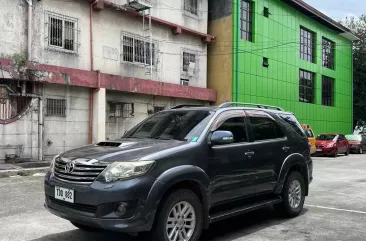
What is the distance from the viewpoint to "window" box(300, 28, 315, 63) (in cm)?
2980

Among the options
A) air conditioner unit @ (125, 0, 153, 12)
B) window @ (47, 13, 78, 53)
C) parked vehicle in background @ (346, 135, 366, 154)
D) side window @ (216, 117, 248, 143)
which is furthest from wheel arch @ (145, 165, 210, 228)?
parked vehicle in background @ (346, 135, 366, 154)

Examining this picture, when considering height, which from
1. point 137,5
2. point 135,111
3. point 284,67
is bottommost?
point 135,111

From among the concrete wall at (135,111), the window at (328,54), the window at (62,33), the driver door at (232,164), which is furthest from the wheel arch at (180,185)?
the window at (328,54)

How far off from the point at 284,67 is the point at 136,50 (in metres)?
12.5

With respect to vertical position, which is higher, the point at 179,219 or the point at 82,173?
the point at 82,173

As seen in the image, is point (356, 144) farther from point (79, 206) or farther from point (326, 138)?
point (79, 206)

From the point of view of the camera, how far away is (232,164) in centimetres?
546

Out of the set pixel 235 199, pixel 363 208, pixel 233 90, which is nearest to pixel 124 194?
pixel 235 199

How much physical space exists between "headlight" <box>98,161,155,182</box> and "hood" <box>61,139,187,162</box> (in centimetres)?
8

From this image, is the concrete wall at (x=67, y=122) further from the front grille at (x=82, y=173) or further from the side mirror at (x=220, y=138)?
the side mirror at (x=220, y=138)

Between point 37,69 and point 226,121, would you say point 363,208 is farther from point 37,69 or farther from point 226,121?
point 37,69

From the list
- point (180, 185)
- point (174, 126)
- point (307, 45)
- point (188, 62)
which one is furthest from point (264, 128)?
point (307, 45)

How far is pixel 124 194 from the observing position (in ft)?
14.0

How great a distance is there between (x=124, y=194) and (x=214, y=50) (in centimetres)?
1908
